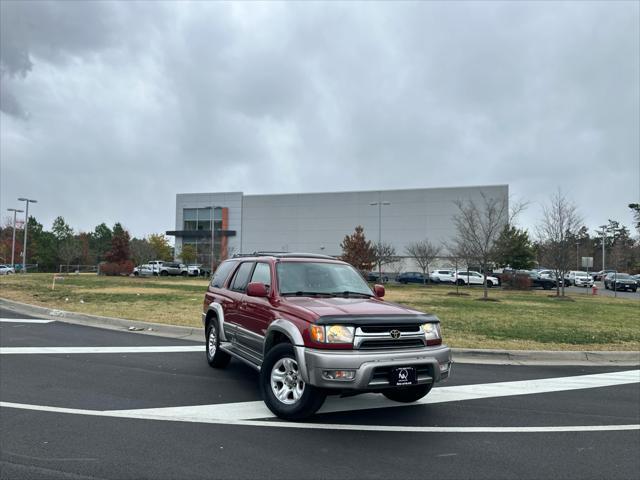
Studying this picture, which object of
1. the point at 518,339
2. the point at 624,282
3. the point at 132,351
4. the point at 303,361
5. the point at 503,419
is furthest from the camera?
the point at 624,282

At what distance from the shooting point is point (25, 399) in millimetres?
5473

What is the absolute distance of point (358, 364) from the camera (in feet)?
14.6

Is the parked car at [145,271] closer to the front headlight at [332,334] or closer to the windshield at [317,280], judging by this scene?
the windshield at [317,280]

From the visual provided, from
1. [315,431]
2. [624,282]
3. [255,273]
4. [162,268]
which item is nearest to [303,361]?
[315,431]

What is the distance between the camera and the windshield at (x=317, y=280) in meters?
5.77

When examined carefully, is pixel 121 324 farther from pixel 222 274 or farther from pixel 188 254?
pixel 188 254

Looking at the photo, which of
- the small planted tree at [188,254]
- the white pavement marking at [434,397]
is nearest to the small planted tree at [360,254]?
the small planted tree at [188,254]

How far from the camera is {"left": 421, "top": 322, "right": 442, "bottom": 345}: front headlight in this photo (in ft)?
16.3

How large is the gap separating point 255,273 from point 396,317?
2369 millimetres

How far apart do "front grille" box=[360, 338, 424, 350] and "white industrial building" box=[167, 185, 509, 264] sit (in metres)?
52.7

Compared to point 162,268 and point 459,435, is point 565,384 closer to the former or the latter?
point 459,435

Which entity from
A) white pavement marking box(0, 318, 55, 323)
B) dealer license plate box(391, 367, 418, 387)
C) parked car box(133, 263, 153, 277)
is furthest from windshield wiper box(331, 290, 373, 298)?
parked car box(133, 263, 153, 277)

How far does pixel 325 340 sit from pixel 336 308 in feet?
1.49

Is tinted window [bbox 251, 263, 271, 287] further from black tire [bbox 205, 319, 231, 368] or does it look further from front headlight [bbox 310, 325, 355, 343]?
front headlight [bbox 310, 325, 355, 343]
